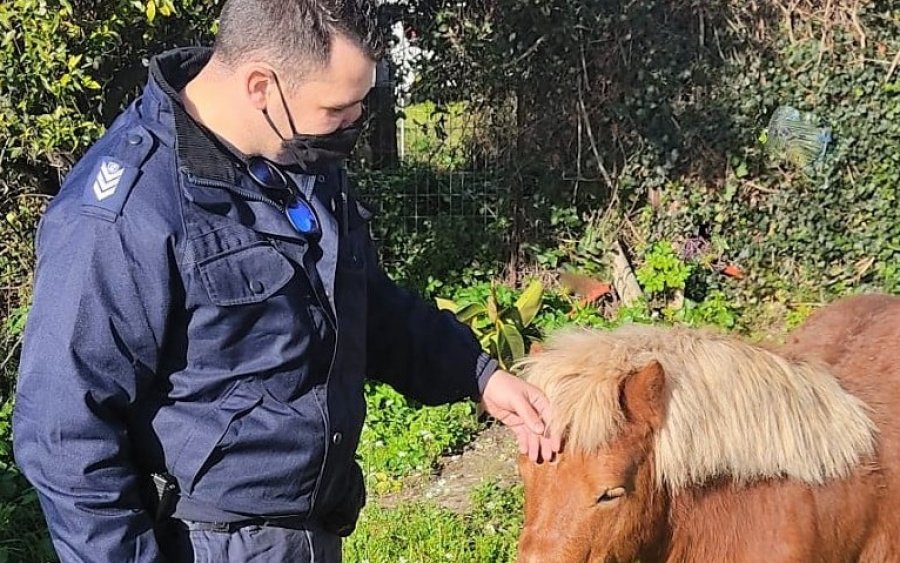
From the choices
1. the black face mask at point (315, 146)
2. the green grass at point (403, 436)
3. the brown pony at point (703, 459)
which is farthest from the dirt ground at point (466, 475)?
the black face mask at point (315, 146)

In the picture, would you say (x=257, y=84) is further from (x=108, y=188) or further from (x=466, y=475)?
(x=466, y=475)

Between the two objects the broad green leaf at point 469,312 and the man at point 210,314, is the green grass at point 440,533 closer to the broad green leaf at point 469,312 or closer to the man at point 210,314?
the broad green leaf at point 469,312

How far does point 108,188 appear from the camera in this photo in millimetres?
1660

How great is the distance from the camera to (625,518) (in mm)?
2418

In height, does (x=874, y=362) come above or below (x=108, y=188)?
below

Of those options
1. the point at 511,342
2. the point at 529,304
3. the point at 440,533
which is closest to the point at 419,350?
the point at 440,533

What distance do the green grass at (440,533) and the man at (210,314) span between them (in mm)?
2506

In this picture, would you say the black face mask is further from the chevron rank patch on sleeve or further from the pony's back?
the pony's back

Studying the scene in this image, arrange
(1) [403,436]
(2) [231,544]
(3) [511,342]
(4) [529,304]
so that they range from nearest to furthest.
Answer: (2) [231,544], (1) [403,436], (3) [511,342], (4) [529,304]

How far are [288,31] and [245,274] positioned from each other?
0.46 meters

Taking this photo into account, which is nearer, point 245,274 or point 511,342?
point 245,274

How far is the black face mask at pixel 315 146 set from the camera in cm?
186

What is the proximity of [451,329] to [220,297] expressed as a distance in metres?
0.89

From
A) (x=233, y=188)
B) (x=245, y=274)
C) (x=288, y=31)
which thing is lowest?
(x=245, y=274)
